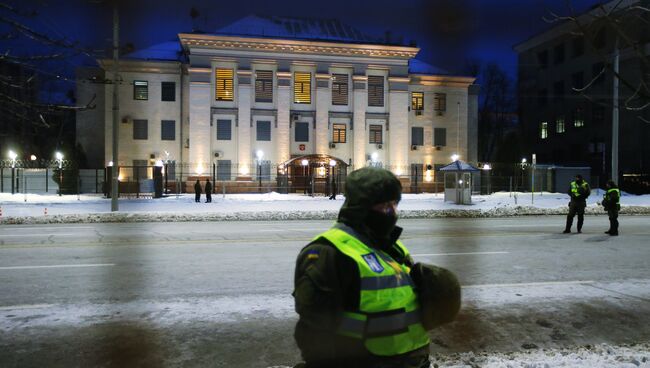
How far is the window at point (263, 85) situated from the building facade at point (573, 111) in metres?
24.1

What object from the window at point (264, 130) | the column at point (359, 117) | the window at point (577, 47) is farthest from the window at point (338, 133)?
the window at point (577, 47)

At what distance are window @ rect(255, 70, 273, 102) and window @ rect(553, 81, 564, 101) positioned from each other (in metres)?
33.3

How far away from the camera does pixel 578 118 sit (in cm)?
5781

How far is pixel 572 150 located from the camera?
58906 mm

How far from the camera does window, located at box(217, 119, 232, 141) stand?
4478cm

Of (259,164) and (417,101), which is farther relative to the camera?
(417,101)

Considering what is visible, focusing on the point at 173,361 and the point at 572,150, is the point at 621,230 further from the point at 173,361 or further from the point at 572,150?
the point at 572,150

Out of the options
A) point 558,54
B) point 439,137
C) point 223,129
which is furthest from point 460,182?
point 558,54

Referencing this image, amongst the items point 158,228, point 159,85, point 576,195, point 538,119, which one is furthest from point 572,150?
point 158,228

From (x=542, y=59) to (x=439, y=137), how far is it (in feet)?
72.5

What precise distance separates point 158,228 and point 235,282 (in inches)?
392

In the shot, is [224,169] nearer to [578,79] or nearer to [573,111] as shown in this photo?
[573,111]

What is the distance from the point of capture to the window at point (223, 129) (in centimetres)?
4478

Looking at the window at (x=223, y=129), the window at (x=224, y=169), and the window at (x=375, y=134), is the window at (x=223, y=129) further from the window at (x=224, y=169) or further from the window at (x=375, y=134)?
the window at (x=375, y=134)
